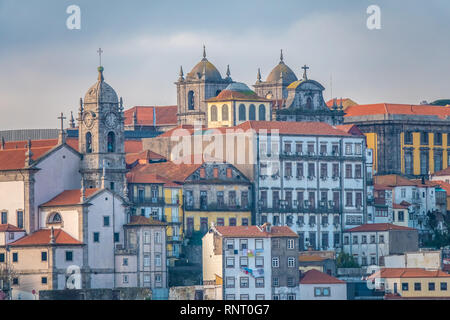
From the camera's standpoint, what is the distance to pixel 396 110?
542ft

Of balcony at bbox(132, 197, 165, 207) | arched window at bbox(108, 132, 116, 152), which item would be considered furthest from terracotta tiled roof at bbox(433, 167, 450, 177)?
arched window at bbox(108, 132, 116, 152)

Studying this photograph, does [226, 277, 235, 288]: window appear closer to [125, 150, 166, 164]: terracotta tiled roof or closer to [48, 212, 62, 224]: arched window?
[48, 212, 62, 224]: arched window

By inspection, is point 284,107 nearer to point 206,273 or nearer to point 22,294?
point 206,273

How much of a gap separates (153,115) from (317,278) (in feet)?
196

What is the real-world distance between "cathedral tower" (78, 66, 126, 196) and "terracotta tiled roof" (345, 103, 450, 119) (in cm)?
4427

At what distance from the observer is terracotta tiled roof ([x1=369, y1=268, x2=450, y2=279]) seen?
401 ft

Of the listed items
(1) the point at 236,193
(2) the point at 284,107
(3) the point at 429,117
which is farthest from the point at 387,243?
(3) the point at 429,117

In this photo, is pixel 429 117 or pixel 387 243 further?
pixel 429 117

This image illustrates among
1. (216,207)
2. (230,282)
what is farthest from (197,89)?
(230,282)

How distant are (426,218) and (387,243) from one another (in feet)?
52.1

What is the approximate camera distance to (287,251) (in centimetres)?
12038

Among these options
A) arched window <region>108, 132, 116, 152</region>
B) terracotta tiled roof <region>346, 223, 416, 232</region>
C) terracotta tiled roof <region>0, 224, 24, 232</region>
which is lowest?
terracotta tiled roof <region>346, 223, 416, 232</region>
